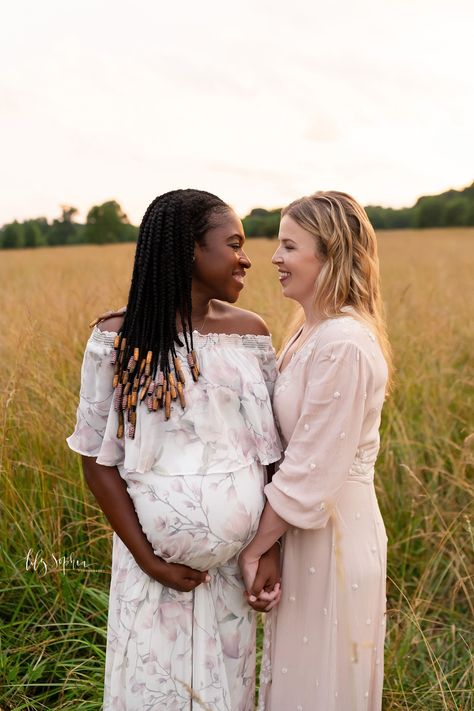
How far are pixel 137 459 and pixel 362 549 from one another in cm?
67

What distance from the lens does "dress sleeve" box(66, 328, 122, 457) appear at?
1749 millimetres

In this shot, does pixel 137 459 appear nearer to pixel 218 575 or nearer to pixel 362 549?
pixel 218 575

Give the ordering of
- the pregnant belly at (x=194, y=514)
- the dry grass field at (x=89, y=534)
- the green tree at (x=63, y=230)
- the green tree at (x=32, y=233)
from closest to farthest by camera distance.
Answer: the pregnant belly at (x=194, y=514)
the dry grass field at (x=89, y=534)
the green tree at (x=63, y=230)
the green tree at (x=32, y=233)

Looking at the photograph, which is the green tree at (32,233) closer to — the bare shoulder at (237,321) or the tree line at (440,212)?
the tree line at (440,212)

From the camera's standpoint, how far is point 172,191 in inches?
71.9

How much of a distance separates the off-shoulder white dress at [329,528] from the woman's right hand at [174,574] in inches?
10.2

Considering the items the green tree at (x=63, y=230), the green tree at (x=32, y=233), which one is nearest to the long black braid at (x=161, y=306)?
the green tree at (x=63, y=230)

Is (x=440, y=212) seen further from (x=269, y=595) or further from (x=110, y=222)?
(x=269, y=595)

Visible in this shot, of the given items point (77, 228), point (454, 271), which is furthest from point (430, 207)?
point (454, 271)

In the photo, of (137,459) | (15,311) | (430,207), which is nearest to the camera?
(137,459)

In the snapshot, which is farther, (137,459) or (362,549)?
(362,549)

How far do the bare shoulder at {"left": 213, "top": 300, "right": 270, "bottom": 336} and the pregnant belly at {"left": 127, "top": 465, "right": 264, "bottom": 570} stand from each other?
388 mm

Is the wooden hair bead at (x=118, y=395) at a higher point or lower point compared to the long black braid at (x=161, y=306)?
lower

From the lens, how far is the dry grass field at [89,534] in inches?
94.9
